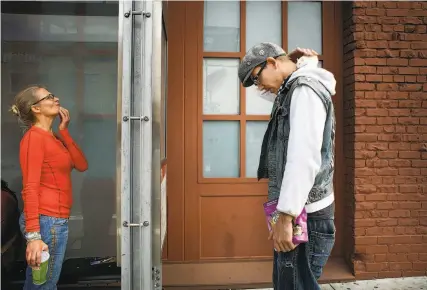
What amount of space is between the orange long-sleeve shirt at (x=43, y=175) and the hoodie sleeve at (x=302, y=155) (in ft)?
4.98

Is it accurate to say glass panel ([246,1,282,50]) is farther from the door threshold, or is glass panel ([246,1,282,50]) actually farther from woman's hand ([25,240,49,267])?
woman's hand ([25,240,49,267])

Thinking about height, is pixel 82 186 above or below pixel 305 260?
above

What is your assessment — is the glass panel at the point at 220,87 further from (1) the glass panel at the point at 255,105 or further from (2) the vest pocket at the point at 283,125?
(2) the vest pocket at the point at 283,125

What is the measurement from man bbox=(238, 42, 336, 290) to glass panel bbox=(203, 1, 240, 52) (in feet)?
6.12

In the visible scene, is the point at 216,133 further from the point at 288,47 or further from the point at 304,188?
the point at 304,188

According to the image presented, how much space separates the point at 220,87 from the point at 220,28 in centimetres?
61

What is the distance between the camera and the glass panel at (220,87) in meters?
3.93

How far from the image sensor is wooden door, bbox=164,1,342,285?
3.82 metres

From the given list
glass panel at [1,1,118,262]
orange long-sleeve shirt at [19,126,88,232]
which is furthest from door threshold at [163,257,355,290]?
orange long-sleeve shirt at [19,126,88,232]

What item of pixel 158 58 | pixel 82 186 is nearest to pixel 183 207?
pixel 82 186

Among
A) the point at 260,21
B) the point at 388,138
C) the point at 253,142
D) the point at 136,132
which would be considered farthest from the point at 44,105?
the point at 388,138

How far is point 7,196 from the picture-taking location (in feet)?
10.1

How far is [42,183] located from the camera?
247cm

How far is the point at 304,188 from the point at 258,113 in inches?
88.7
